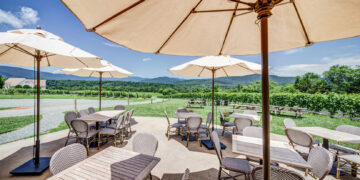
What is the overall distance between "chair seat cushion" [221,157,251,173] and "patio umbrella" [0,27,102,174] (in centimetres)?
330

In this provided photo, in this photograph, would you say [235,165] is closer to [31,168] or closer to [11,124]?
[31,168]

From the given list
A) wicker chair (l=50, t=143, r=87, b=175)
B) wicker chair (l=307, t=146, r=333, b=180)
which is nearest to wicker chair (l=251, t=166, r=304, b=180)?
wicker chair (l=307, t=146, r=333, b=180)

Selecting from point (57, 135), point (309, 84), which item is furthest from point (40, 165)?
point (309, 84)

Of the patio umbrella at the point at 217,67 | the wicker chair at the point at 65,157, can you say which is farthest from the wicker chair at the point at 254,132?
the wicker chair at the point at 65,157

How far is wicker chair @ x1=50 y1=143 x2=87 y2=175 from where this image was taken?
169 centimetres

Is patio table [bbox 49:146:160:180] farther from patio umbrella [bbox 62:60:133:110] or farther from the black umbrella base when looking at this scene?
patio umbrella [bbox 62:60:133:110]

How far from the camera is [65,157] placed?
185 centimetres

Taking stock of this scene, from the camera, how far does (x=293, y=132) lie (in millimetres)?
3111

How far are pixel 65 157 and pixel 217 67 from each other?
437cm

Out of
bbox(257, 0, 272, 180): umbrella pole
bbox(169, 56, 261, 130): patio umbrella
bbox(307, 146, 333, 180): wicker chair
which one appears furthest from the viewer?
bbox(169, 56, 261, 130): patio umbrella

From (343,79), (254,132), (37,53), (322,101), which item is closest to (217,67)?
(254,132)

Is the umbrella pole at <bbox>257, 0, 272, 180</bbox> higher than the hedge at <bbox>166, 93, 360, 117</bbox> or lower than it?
higher

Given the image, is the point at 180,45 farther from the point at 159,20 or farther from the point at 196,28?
the point at 159,20

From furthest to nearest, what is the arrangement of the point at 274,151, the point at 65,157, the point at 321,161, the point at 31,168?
1. the point at 31,168
2. the point at 274,151
3. the point at 321,161
4. the point at 65,157
